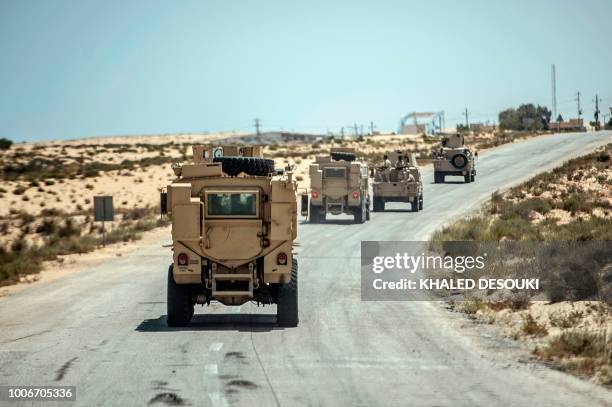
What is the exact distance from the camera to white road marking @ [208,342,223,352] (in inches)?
565

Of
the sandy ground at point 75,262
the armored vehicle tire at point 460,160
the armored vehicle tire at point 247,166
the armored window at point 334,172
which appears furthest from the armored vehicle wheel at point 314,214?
the armored vehicle tire at point 247,166

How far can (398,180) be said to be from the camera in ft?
149

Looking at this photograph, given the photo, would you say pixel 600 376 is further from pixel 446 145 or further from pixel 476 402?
pixel 446 145

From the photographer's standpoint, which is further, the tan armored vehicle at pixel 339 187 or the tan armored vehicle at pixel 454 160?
the tan armored vehicle at pixel 454 160

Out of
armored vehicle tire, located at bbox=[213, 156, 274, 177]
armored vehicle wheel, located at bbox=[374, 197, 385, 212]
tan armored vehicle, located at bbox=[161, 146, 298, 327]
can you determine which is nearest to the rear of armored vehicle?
armored vehicle wheel, located at bbox=[374, 197, 385, 212]

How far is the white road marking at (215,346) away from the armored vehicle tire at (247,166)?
137 inches

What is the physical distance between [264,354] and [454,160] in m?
48.9

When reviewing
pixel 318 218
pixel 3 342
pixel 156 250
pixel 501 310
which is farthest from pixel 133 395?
pixel 318 218

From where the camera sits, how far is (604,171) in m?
54.7

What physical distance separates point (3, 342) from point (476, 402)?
26.4ft

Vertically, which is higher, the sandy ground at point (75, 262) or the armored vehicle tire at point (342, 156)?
the armored vehicle tire at point (342, 156)

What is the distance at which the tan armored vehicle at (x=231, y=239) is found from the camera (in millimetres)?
16500

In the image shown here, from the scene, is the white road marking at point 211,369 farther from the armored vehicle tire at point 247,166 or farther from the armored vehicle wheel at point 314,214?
the armored vehicle wheel at point 314,214

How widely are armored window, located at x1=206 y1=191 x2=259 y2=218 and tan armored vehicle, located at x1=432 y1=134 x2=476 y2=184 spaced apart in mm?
46064
